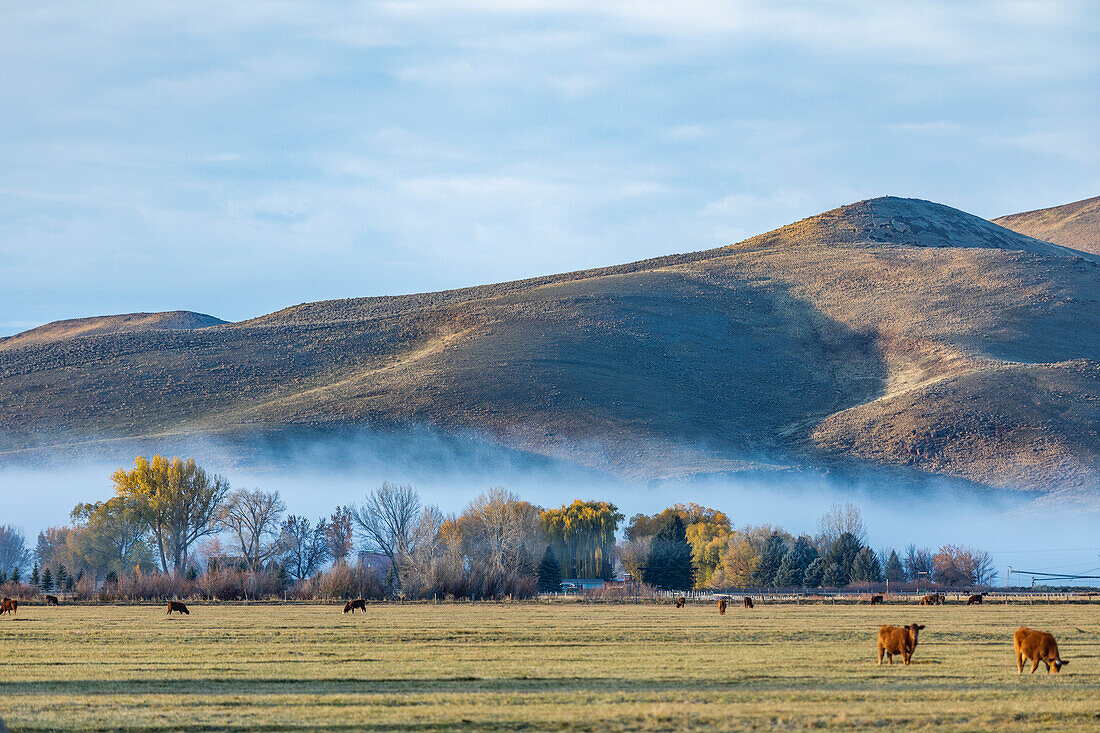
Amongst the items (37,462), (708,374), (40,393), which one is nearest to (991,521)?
(708,374)

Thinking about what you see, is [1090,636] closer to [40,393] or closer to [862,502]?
[862,502]

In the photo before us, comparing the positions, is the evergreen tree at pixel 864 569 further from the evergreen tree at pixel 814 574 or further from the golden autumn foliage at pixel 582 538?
the golden autumn foliage at pixel 582 538

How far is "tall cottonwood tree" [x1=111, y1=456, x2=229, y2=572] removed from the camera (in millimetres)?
91625

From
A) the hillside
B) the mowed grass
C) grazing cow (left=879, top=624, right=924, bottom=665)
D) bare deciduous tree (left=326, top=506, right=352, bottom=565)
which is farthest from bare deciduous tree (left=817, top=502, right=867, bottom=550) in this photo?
grazing cow (left=879, top=624, right=924, bottom=665)

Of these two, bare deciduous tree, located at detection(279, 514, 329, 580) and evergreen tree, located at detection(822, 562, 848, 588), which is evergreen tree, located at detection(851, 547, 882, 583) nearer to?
evergreen tree, located at detection(822, 562, 848, 588)

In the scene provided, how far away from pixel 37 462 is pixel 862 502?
89232mm

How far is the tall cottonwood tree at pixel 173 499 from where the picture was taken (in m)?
91.6

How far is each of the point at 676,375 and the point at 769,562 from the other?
6164cm

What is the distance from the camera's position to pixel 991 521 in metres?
123

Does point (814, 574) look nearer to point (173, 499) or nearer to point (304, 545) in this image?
point (304, 545)

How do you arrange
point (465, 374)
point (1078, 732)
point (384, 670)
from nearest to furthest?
point (1078, 732)
point (384, 670)
point (465, 374)

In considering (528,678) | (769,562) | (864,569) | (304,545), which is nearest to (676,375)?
(304,545)

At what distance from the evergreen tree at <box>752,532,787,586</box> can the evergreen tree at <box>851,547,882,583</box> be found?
17.6ft

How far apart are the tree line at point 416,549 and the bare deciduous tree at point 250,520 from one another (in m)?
0.11
